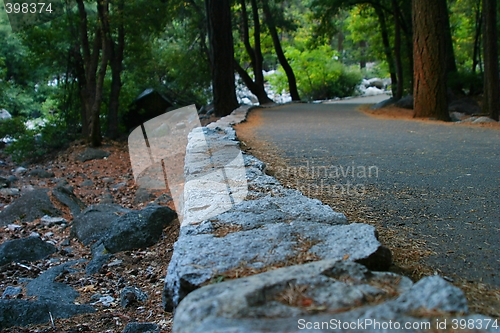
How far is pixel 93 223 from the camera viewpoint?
6285mm

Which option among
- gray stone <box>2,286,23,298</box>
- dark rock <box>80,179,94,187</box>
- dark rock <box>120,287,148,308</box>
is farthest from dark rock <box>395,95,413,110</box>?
gray stone <box>2,286,23,298</box>

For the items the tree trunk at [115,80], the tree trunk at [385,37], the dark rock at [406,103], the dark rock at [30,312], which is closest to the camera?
the dark rock at [30,312]

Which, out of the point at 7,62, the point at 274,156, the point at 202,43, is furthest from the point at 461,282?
the point at 7,62

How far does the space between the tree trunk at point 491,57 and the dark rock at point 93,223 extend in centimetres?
857

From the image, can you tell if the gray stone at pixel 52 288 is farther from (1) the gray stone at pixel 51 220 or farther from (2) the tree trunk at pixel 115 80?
(2) the tree trunk at pixel 115 80

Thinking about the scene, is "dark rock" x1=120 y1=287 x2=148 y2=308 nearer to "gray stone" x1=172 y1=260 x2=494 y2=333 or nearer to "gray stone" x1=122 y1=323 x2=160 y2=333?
"gray stone" x1=122 y1=323 x2=160 y2=333

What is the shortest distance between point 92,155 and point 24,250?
7775 millimetres

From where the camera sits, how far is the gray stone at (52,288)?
3969mm

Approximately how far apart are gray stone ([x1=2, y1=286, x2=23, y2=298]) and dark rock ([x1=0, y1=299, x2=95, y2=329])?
2.74ft

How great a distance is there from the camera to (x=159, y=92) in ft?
61.8

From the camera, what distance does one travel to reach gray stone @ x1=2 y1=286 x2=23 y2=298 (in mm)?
4258

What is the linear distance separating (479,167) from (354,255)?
2903 millimetres

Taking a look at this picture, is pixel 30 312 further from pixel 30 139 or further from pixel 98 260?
pixel 30 139

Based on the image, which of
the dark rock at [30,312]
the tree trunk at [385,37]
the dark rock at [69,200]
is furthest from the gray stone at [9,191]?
the tree trunk at [385,37]
